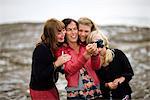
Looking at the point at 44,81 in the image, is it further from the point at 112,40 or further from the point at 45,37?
the point at 112,40

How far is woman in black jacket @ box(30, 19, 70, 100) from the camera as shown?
4.19 metres

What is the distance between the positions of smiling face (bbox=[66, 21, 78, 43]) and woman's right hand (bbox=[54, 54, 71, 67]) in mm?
231

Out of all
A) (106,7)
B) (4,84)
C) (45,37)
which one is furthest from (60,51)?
(106,7)

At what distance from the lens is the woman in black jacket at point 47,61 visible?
13.8ft

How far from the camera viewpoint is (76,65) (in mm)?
4121

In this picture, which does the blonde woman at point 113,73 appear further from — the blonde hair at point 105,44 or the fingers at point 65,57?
the fingers at point 65,57

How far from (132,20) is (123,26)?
4.58 feet

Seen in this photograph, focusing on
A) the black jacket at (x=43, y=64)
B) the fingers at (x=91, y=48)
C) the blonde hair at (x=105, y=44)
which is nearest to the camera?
the fingers at (x=91, y=48)

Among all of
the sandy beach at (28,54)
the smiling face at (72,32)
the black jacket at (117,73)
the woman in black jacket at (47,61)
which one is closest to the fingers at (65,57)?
the woman in black jacket at (47,61)

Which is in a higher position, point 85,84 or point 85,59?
point 85,59

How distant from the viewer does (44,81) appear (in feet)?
A: 14.1

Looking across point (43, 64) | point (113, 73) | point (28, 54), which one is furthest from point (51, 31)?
point (28, 54)

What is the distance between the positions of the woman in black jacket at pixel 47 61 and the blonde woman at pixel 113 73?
327 millimetres

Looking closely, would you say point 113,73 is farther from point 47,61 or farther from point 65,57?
point 47,61
